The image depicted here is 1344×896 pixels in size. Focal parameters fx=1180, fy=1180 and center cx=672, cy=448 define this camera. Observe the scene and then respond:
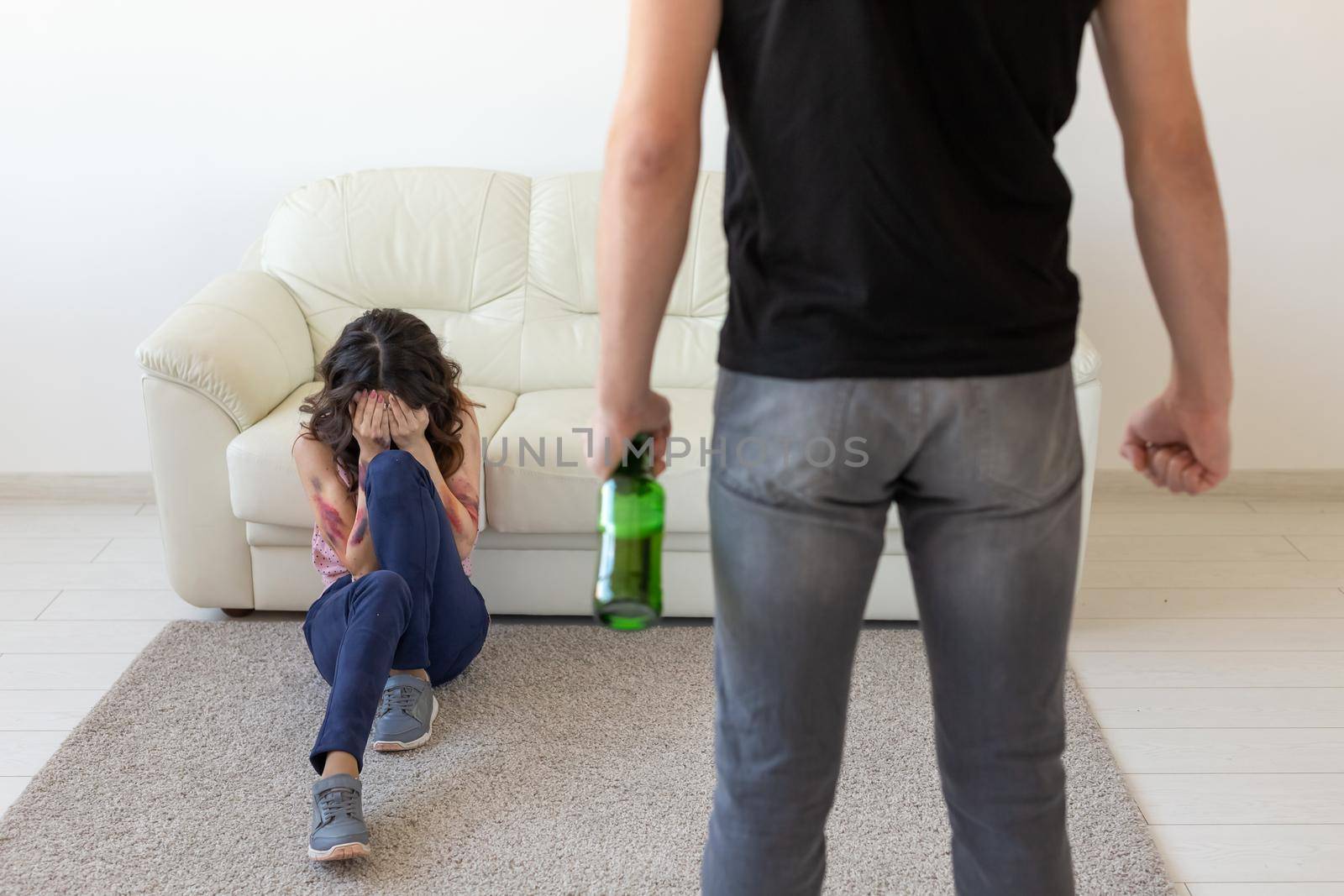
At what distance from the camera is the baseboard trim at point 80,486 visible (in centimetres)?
321

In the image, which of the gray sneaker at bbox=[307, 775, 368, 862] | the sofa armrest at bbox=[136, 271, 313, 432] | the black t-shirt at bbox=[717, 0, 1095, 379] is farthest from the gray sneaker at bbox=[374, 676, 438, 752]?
the black t-shirt at bbox=[717, 0, 1095, 379]

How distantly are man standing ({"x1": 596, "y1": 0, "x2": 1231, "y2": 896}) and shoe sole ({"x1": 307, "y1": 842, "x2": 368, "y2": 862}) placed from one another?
2.79ft

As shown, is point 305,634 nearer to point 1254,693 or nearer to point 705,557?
point 705,557

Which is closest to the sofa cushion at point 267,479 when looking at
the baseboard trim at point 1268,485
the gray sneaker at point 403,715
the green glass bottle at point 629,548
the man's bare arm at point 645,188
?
the gray sneaker at point 403,715

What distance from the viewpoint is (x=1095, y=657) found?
7.61 feet

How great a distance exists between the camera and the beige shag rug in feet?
5.36

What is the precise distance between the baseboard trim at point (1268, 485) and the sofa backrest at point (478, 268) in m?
1.27

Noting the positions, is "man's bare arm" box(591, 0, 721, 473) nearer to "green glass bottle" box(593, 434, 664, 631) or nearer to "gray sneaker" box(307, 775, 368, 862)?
"green glass bottle" box(593, 434, 664, 631)

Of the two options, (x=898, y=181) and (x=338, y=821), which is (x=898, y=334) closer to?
(x=898, y=181)

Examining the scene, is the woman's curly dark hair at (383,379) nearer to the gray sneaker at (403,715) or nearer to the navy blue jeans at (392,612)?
the navy blue jeans at (392,612)

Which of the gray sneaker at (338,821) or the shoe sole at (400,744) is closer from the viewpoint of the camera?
the gray sneaker at (338,821)

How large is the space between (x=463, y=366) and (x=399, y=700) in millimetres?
1047

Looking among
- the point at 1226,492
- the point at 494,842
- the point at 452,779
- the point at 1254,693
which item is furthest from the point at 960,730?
the point at 1226,492

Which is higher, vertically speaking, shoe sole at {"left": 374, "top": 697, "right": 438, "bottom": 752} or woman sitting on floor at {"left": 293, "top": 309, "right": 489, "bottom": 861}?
woman sitting on floor at {"left": 293, "top": 309, "right": 489, "bottom": 861}
